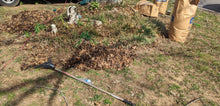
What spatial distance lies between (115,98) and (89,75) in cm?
78

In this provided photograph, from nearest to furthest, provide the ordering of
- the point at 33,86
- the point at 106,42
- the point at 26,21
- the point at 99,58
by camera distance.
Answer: the point at 33,86, the point at 99,58, the point at 106,42, the point at 26,21

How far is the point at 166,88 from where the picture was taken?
2971 mm

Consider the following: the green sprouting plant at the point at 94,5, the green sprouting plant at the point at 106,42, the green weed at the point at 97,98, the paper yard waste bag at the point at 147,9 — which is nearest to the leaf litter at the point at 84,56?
the green sprouting plant at the point at 106,42

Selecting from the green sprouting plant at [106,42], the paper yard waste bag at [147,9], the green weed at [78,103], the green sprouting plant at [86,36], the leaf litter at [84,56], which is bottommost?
the green weed at [78,103]

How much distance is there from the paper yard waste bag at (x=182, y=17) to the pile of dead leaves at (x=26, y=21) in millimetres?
3769

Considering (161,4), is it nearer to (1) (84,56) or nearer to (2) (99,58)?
(2) (99,58)

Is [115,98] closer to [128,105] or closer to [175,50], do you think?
[128,105]

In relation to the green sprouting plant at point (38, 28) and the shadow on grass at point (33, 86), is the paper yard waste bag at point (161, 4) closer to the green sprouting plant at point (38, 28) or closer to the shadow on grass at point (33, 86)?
the green sprouting plant at point (38, 28)

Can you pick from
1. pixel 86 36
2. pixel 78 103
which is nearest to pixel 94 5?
pixel 86 36

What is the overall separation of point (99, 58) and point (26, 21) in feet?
9.45

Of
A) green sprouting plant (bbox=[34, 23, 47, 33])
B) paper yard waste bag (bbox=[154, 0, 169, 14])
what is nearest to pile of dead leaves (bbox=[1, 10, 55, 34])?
green sprouting plant (bbox=[34, 23, 47, 33])

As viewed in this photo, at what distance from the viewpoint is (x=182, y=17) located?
4020 mm

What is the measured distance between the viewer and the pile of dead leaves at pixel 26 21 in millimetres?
4371

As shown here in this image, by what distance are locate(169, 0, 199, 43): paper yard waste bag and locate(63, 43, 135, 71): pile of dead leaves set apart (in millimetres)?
1546
